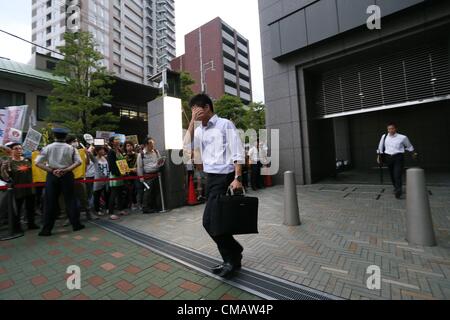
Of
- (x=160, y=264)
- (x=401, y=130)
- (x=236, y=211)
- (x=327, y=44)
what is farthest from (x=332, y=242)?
(x=401, y=130)

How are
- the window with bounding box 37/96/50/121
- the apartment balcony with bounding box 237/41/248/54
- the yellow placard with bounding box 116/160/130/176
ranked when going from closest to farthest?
1. the yellow placard with bounding box 116/160/130/176
2. the window with bounding box 37/96/50/121
3. the apartment balcony with bounding box 237/41/248/54

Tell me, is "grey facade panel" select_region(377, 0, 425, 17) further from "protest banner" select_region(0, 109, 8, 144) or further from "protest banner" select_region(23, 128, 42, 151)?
"protest banner" select_region(0, 109, 8, 144)

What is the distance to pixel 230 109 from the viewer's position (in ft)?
74.1

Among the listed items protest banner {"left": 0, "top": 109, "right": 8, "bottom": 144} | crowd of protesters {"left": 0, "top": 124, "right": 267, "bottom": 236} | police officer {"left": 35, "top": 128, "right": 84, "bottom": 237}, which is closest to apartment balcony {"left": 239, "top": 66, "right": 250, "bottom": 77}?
crowd of protesters {"left": 0, "top": 124, "right": 267, "bottom": 236}

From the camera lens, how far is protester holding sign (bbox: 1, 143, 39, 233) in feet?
15.4

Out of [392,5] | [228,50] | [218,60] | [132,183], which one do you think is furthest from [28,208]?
[228,50]

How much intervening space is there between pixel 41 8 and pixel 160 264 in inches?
2486

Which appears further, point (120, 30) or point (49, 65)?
point (120, 30)

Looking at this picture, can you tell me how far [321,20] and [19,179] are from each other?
9558mm

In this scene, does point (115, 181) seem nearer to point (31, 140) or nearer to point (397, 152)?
point (31, 140)

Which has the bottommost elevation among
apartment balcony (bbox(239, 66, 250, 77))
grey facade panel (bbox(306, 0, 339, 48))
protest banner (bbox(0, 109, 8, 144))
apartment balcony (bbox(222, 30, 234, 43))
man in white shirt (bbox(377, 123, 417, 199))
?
man in white shirt (bbox(377, 123, 417, 199))

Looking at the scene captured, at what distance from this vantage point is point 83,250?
3.52 m

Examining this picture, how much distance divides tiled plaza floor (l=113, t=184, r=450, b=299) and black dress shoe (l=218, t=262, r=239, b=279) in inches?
12.1

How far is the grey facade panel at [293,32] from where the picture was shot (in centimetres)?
810
